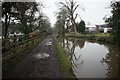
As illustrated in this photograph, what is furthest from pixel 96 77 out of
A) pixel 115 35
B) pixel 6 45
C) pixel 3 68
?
pixel 115 35

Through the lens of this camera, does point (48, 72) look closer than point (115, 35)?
Yes

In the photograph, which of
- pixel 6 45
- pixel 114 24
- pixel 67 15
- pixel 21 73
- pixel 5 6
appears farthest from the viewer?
pixel 67 15

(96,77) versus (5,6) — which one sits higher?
(5,6)

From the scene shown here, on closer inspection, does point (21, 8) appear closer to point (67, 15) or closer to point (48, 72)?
point (48, 72)

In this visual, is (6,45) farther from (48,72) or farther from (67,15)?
(67,15)

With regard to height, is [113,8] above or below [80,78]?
above

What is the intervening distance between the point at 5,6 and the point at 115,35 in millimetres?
15289

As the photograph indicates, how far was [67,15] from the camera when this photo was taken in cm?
5591

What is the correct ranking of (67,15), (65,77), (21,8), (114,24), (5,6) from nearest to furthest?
(65,77)
(5,6)
(21,8)
(114,24)
(67,15)

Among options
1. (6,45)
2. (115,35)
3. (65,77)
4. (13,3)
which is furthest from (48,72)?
(115,35)

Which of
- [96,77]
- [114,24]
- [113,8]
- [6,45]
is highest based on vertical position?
[113,8]

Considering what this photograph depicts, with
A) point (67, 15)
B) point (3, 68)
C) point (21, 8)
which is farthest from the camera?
point (67, 15)

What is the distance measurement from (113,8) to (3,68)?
18.5m

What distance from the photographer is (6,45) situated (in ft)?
35.8
